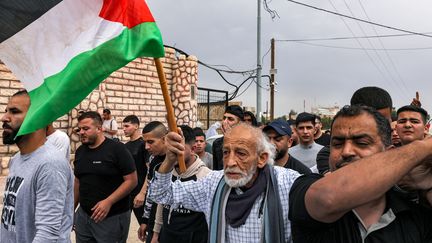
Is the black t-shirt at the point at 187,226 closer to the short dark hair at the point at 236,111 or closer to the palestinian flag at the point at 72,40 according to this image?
the palestinian flag at the point at 72,40

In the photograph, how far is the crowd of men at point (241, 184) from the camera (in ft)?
4.41

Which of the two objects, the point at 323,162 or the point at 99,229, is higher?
the point at 323,162

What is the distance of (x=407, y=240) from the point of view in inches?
56.4

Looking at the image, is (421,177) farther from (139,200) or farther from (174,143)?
(139,200)

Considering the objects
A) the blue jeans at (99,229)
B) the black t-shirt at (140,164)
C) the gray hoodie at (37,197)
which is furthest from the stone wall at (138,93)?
the gray hoodie at (37,197)

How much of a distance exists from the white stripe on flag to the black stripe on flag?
26 mm

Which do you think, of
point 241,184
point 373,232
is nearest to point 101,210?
point 241,184

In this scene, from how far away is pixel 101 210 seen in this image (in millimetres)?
4125

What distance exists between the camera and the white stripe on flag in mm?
2504

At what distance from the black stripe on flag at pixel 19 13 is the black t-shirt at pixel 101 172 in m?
2.00

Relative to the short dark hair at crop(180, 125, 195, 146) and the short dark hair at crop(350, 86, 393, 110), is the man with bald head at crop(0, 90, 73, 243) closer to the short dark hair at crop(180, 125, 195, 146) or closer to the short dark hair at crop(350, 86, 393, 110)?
the short dark hair at crop(180, 125, 195, 146)

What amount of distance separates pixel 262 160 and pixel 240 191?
0.25 m

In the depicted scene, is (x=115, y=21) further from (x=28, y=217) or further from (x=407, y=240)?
(x=407, y=240)

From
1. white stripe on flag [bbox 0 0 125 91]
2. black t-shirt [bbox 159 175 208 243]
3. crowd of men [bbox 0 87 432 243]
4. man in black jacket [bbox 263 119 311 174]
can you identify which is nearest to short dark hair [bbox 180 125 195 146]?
crowd of men [bbox 0 87 432 243]
